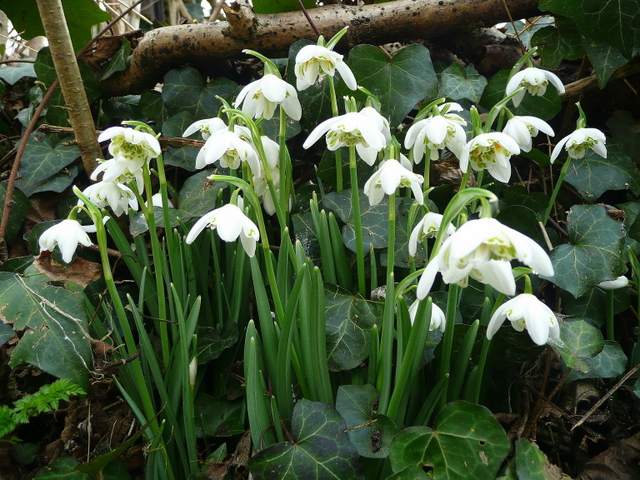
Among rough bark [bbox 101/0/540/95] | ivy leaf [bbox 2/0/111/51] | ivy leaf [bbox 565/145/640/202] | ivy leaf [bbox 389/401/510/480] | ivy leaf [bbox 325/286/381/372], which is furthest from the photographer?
ivy leaf [bbox 2/0/111/51]

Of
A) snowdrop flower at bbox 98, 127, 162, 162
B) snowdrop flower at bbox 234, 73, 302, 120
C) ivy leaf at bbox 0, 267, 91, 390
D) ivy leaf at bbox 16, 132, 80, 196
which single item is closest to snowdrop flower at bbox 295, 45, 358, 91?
snowdrop flower at bbox 234, 73, 302, 120

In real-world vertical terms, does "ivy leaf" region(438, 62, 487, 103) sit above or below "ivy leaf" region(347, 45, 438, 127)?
below

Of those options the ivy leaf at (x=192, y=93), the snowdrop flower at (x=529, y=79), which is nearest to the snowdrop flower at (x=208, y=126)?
the ivy leaf at (x=192, y=93)

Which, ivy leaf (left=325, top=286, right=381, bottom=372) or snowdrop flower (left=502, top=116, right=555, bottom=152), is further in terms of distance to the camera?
snowdrop flower (left=502, top=116, right=555, bottom=152)

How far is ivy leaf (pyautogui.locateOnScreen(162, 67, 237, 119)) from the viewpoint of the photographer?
6.10ft

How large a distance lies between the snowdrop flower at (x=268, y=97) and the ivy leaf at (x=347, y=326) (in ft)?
1.44

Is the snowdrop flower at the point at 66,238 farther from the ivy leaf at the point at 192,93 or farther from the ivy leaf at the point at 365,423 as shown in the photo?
the ivy leaf at the point at 192,93

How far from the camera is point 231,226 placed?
94 cm

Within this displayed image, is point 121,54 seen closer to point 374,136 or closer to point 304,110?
point 304,110

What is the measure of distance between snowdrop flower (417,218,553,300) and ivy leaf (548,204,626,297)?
654 mm

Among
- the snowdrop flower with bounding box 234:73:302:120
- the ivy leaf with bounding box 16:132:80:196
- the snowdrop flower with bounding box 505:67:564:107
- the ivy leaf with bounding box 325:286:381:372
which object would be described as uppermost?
the snowdrop flower with bounding box 234:73:302:120

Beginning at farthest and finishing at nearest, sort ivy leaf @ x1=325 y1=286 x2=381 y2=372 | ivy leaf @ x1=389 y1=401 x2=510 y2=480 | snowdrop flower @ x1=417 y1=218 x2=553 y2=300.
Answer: ivy leaf @ x1=325 y1=286 x2=381 y2=372, ivy leaf @ x1=389 y1=401 x2=510 y2=480, snowdrop flower @ x1=417 y1=218 x2=553 y2=300

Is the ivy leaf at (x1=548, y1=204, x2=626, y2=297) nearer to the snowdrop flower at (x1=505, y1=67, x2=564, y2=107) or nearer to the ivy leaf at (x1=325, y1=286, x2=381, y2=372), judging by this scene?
the snowdrop flower at (x1=505, y1=67, x2=564, y2=107)

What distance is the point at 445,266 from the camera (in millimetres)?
729
